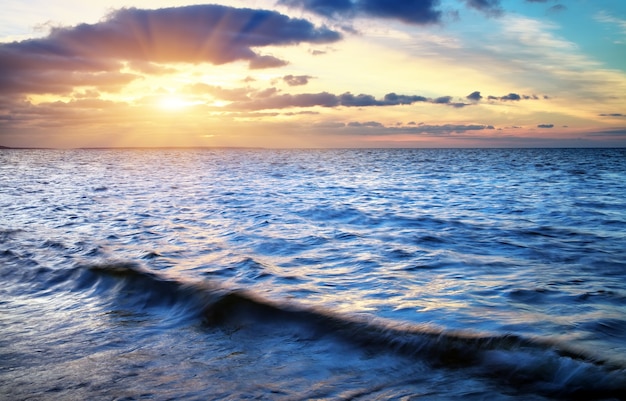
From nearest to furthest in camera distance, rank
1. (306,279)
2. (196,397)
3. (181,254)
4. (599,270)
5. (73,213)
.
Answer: (196,397), (306,279), (599,270), (181,254), (73,213)

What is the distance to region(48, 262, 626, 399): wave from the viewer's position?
443 cm

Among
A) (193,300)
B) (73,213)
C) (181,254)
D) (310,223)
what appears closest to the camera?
(193,300)

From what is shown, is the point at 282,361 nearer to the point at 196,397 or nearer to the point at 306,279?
the point at 196,397

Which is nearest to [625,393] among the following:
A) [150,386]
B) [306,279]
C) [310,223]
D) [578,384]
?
[578,384]

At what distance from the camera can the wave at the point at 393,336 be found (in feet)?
14.5

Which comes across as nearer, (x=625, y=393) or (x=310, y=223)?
(x=625, y=393)

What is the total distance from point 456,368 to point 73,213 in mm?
16762

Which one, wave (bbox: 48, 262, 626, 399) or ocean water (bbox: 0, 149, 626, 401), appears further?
wave (bbox: 48, 262, 626, 399)

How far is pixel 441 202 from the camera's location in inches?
840

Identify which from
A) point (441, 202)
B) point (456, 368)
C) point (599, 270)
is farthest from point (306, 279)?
point (441, 202)

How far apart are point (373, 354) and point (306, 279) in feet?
11.0

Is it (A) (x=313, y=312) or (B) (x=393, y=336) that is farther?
(A) (x=313, y=312)

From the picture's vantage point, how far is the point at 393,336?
5520mm

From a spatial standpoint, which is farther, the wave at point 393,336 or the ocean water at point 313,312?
the wave at point 393,336
